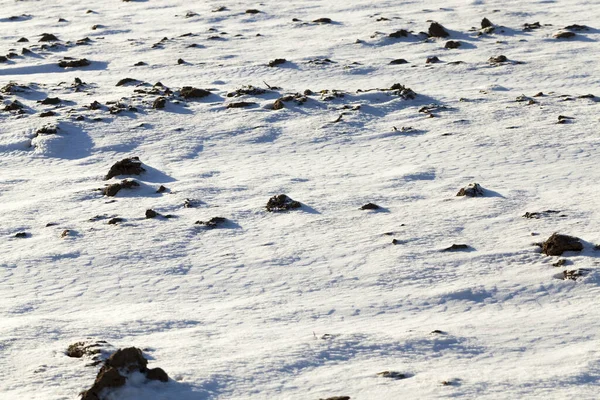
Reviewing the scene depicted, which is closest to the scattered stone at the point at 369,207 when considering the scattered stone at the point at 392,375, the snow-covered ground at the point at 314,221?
the snow-covered ground at the point at 314,221

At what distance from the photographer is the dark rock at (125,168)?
898 cm

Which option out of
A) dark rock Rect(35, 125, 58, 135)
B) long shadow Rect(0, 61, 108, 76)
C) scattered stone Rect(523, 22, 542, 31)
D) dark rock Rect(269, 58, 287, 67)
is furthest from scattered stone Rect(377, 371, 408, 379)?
scattered stone Rect(523, 22, 542, 31)

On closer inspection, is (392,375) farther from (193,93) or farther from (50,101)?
(50,101)

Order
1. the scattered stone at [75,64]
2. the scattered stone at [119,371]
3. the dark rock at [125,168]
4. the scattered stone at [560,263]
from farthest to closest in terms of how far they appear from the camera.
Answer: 1. the scattered stone at [75,64]
2. the dark rock at [125,168]
3. the scattered stone at [560,263]
4. the scattered stone at [119,371]

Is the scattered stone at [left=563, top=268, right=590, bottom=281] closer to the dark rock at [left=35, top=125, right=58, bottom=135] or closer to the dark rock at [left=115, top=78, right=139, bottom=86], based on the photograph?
the dark rock at [left=35, top=125, right=58, bottom=135]

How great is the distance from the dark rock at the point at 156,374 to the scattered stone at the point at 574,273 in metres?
2.93

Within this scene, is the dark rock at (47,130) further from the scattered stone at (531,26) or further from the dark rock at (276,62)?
the scattered stone at (531,26)

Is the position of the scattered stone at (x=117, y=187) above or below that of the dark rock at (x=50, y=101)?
below

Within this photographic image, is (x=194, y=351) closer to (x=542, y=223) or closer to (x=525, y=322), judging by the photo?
(x=525, y=322)

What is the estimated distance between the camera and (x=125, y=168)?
29.5ft

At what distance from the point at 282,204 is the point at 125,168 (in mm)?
1973

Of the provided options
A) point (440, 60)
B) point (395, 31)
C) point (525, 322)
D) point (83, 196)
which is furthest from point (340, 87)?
point (525, 322)

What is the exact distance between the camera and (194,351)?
526 cm

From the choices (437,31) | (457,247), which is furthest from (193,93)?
(457,247)
